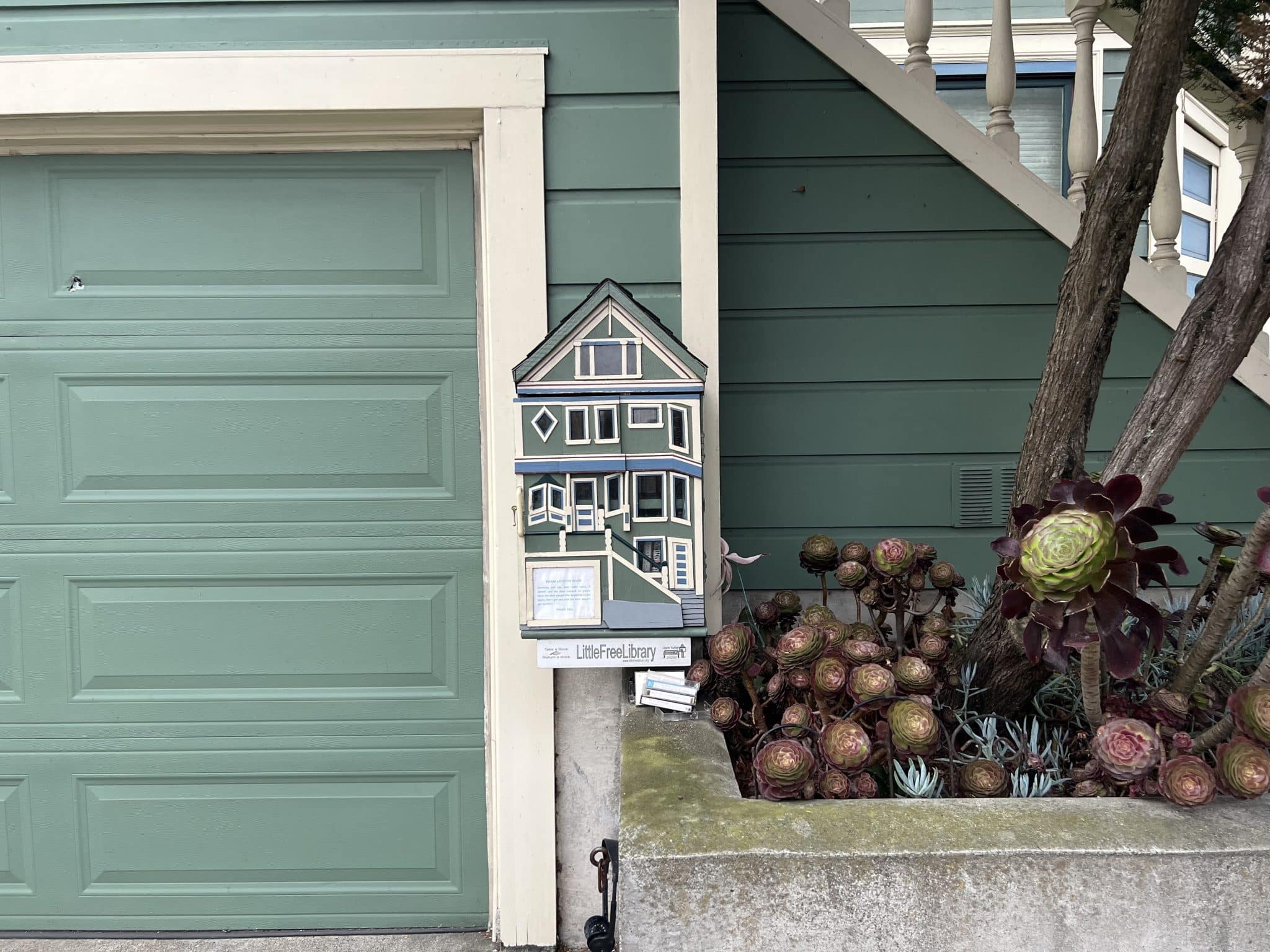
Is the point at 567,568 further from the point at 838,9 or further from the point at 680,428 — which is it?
the point at 838,9

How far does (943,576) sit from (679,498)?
0.68 meters

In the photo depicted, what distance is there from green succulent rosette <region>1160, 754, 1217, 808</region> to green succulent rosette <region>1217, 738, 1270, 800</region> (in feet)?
0.07

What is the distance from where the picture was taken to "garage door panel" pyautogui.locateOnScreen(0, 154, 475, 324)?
2076 mm

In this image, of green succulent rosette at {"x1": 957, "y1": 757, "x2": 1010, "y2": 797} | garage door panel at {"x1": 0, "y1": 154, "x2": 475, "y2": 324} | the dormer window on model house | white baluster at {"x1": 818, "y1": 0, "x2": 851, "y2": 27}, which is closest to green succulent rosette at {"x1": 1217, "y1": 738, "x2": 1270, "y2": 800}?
green succulent rosette at {"x1": 957, "y1": 757, "x2": 1010, "y2": 797}

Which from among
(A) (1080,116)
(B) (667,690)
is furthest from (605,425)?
(A) (1080,116)

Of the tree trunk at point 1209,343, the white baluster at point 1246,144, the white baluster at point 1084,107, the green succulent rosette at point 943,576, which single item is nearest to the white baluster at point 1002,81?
the white baluster at point 1084,107

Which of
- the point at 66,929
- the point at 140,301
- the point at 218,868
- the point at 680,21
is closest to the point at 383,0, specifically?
the point at 680,21

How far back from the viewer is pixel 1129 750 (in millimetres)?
1381

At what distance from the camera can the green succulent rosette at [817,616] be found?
180 centimetres

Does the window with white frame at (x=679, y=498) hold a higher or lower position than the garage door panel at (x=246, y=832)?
higher

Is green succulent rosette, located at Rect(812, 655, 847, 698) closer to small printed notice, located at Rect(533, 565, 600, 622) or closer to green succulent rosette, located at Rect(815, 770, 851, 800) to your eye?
green succulent rosette, located at Rect(815, 770, 851, 800)

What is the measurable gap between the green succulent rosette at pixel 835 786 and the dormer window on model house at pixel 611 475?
1.34 ft

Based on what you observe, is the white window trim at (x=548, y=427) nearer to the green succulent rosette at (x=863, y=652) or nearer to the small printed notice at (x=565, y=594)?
the small printed notice at (x=565, y=594)

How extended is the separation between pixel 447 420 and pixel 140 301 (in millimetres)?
815
